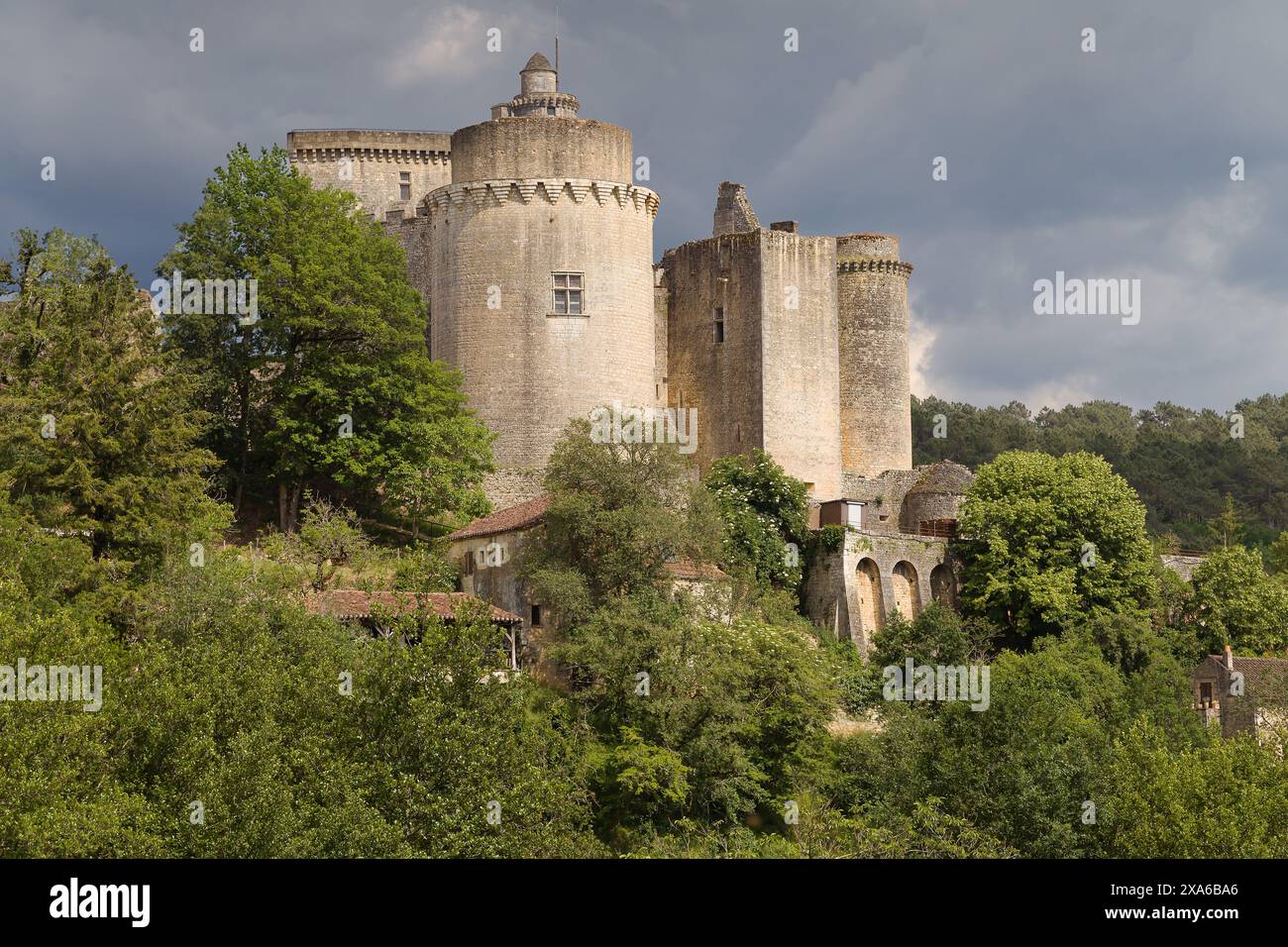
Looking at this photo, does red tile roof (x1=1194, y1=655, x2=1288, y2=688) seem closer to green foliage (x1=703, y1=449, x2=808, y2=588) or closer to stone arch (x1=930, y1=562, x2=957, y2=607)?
stone arch (x1=930, y1=562, x2=957, y2=607)

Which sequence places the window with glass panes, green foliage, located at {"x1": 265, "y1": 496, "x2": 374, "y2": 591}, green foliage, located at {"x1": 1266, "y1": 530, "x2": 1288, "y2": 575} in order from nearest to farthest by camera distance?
green foliage, located at {"x1": 265, "y1": 496, "x2": 374, "y2": 591}, the window with glass panes, green foliage, located at {"x1": 1266, "y1": 530, "x2": 1288, "y2": 575}

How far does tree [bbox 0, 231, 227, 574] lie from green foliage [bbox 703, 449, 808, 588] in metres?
14.8

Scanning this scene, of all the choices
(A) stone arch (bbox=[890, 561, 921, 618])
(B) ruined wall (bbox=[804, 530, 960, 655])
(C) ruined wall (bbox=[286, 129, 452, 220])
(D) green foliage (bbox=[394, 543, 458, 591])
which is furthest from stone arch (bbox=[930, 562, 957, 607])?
(C) ruined wall (bbox=[286, 129, 452, 220])

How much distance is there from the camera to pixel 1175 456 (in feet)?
311

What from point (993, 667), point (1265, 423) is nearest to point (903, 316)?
point (993, 667)

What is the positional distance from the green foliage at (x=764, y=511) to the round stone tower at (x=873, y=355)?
299 inches

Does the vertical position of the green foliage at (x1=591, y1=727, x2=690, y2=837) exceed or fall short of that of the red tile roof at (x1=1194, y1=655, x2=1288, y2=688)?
it falls short

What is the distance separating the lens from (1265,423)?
4646 inches

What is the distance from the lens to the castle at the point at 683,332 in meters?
44.6

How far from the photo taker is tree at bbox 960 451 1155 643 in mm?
42906

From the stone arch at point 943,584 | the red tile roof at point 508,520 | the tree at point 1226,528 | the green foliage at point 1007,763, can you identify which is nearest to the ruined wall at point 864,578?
the stone arch at point 943,584

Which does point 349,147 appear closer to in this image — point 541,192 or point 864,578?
point 541,192

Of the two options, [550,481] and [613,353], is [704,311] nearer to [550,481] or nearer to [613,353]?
[613,353]

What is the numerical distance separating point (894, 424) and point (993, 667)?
567 inches
